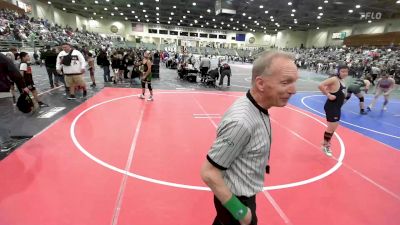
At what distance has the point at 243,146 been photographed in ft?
4.77

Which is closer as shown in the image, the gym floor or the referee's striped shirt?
the referee's striped shirt

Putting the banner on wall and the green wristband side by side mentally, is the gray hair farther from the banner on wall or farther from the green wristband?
the banner on wall

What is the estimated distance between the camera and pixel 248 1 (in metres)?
28.1

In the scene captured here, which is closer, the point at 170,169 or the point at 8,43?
the point at 170,169

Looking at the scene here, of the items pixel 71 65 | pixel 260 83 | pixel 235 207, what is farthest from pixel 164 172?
pixel 71 65

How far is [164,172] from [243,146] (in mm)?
3434

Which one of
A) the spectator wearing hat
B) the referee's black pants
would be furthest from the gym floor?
the referee's black pants

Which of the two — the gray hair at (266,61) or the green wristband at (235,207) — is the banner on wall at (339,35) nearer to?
the gray hair at (266,61)

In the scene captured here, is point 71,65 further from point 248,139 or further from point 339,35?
point 339,35

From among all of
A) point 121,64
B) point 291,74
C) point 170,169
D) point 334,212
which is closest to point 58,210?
point 170,169

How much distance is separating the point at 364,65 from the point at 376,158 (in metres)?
23.5

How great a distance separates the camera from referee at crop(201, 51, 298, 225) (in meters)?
1.41

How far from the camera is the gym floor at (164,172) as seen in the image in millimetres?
3539

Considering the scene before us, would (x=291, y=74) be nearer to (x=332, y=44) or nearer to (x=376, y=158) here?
(x=376, y=158)
